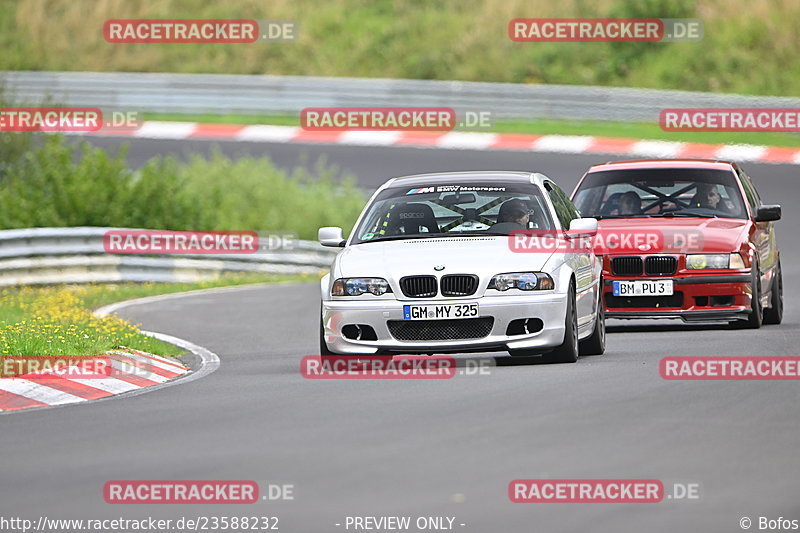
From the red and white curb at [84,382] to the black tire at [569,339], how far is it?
9.65ft

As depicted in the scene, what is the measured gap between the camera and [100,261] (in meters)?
23.7

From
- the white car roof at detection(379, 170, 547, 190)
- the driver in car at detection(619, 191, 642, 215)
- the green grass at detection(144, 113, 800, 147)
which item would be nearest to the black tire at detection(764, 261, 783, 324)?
the driver in car at detection(619, 191, 642, 215)

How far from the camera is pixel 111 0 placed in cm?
4850

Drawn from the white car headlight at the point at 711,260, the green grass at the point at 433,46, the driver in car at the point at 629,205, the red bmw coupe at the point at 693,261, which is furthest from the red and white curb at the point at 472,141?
the white car headlight at the point at 711,260

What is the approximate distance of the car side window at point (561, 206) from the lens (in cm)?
1330

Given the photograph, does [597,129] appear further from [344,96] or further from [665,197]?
[665,197]

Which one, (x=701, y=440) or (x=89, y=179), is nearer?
(x=701, y=440)

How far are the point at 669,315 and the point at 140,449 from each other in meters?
7.48

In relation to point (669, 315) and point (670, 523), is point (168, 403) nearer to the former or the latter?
point (670, 523)

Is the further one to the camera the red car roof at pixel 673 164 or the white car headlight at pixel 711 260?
the red car roof at pixel 673 164

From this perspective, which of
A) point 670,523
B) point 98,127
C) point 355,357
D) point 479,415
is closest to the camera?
point 670,523

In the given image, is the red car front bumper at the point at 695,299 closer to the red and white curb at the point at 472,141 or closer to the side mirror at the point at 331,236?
the side mirror at the point at 331,236

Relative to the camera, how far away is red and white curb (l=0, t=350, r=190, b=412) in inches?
447

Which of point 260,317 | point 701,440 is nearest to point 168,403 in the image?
point 701,440
